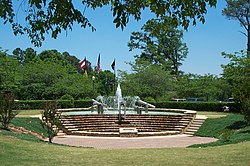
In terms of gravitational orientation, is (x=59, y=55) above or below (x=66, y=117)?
above

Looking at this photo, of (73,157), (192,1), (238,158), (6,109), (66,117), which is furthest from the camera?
(66,117)

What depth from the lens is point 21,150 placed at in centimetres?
1011

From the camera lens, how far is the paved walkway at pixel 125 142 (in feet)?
52.0

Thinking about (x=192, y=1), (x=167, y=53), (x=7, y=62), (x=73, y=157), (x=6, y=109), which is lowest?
(x=73, y=157)

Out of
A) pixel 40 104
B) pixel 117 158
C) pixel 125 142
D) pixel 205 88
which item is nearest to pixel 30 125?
pixel 125 142

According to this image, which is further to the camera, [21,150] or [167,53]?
[167,53]

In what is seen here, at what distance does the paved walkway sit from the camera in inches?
624

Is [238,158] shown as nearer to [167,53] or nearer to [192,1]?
[192,1]

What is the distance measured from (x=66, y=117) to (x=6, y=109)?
6.00 metres

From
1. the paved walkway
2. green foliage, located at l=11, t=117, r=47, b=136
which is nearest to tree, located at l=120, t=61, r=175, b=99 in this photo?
green foliage, located at l=11, t=117, r=47, b=136

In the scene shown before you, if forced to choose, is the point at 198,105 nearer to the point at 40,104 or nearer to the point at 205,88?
the point at 205,88

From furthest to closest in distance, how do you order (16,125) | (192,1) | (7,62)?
(7,62)
(16,125)
(192,1)

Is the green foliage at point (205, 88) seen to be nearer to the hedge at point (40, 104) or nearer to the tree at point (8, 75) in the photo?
the hedge at point (40, 104)

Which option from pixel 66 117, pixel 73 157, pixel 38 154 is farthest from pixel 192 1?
pixel 66 117
